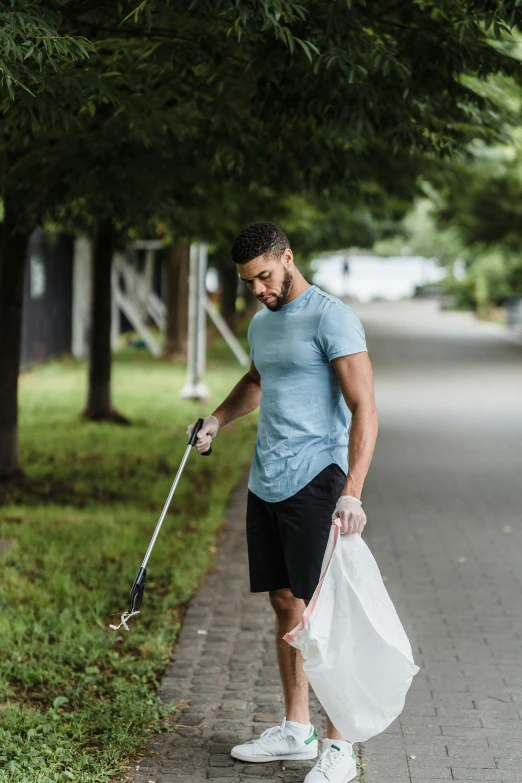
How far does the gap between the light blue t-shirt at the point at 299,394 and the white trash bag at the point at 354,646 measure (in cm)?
36

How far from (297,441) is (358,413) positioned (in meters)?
0.31

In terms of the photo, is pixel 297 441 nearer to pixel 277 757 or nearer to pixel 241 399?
pixel 241 399

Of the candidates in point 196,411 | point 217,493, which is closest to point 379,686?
point 217,493

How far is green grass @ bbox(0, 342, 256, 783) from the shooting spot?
4465 mm

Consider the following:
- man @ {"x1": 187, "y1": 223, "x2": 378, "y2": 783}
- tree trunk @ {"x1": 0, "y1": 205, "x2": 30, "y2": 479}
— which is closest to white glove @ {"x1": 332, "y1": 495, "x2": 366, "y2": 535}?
man @ {"x1": 187, "y1": 223, "x2": 378, "y2": 783}

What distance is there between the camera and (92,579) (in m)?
6.66

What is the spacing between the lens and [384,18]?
614cm

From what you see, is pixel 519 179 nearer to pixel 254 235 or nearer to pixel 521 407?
pixel 521 407

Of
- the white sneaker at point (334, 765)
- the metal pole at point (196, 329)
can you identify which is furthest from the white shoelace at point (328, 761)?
the metal pole at point (196, 329)

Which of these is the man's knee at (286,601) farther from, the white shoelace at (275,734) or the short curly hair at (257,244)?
the short curly hair at (257,244)

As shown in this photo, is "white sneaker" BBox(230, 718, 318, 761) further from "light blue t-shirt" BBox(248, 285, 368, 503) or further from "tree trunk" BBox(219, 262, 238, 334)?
"tree trunk" BBox(219, 262, 238, 334)

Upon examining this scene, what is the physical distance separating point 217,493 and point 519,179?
15.9 meters

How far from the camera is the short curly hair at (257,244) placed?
12.7 ft

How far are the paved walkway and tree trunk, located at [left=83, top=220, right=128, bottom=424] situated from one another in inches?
136
